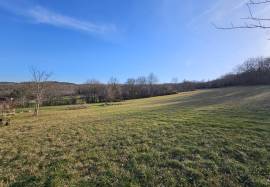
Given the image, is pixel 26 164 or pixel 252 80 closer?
pixel 26 164

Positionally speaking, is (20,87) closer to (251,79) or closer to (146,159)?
(146,159)

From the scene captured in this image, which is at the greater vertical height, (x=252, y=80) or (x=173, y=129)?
(x=252, y=80)

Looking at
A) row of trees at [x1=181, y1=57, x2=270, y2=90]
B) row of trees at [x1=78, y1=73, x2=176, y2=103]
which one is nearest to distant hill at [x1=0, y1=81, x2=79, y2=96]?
row of trees at [x1=78, y1=73, x2=176, y2=103]

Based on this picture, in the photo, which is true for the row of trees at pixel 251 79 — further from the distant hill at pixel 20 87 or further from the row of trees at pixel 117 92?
the distant hill at pixel 20 87

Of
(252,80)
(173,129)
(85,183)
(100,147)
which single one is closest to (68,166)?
(85,183)

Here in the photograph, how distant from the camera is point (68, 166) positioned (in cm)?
758

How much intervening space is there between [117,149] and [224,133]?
17.1ft

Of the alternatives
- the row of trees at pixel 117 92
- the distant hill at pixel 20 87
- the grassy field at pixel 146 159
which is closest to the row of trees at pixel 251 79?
the row of trees at pixel 117 92

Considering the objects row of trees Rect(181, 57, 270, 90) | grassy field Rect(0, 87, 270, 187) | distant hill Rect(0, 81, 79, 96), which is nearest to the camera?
grassy field Rect(0, 87, 270, 187)

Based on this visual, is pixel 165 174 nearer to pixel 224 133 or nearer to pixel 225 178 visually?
pixel 225 178

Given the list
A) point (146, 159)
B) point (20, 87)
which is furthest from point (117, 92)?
point (146, 159)

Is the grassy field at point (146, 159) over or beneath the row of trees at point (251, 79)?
beneath

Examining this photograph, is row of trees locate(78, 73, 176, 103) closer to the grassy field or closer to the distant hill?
the distant hill

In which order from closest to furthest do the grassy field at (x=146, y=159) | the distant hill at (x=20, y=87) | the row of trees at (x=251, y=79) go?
1. the grassy field at (x=146, y=159)
2. the distant hill at (x=20, y=87)
3. the row of trees at (x=251, y=79)
